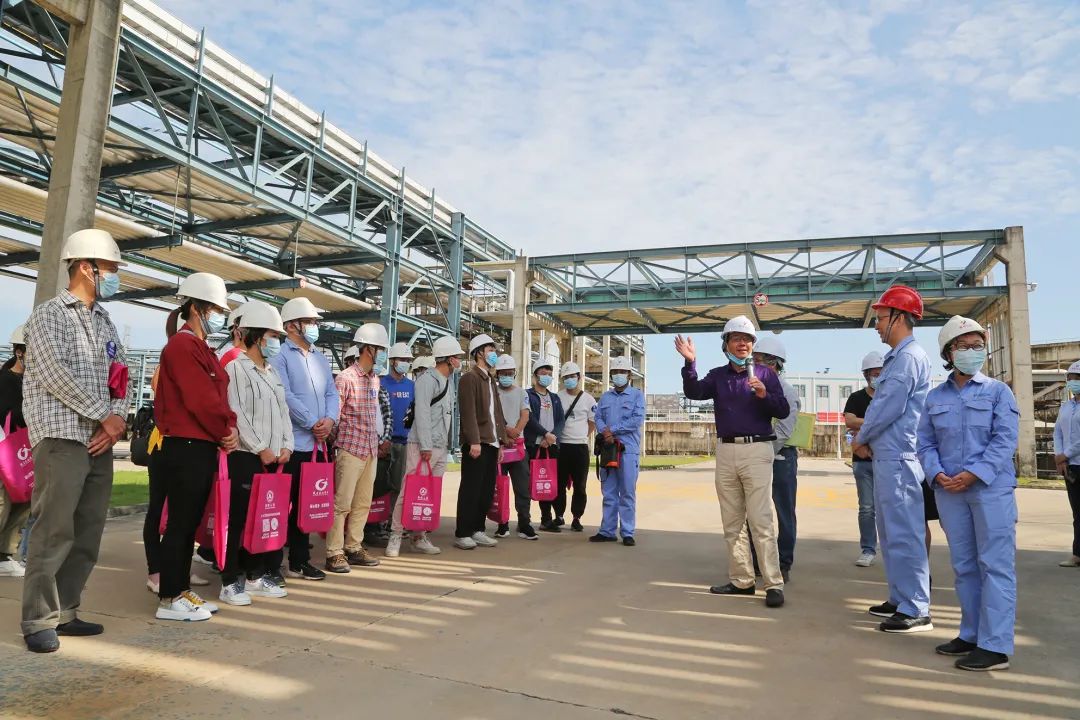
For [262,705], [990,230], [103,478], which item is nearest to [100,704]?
[262,705]

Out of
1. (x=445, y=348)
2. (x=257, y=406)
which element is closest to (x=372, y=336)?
(x=445, y=348)

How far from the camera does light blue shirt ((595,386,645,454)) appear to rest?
7281 millimetres

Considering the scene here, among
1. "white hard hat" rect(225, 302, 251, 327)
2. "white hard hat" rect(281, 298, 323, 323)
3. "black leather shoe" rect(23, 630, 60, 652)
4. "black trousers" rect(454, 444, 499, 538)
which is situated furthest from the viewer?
"black trousers" rect(454, 444, 499, 538)

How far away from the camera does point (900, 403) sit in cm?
416

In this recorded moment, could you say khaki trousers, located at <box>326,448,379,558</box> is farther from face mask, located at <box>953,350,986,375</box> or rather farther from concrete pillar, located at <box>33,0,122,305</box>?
face mask, located at <box>953,350,986,375</box>

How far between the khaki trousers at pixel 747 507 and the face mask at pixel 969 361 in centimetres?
137

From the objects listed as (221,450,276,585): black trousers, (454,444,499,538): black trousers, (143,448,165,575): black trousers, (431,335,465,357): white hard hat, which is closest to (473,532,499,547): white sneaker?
(454,444,499,538): black trousers

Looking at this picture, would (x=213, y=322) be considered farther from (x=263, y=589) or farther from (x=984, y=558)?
(x=984, y=558)

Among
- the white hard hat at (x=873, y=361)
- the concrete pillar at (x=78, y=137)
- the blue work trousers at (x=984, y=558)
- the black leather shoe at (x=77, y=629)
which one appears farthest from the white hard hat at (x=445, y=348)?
the blue work trousers at (x=984, y=558)

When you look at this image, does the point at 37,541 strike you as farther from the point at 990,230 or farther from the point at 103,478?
the point at 990,230

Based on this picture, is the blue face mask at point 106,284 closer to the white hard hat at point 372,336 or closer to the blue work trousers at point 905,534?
the white hard hat at point 372,336

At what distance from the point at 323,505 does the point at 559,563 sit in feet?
6.82

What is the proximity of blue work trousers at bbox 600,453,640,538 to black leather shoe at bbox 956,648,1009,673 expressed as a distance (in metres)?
3.82

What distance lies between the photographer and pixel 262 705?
2.65 meters
